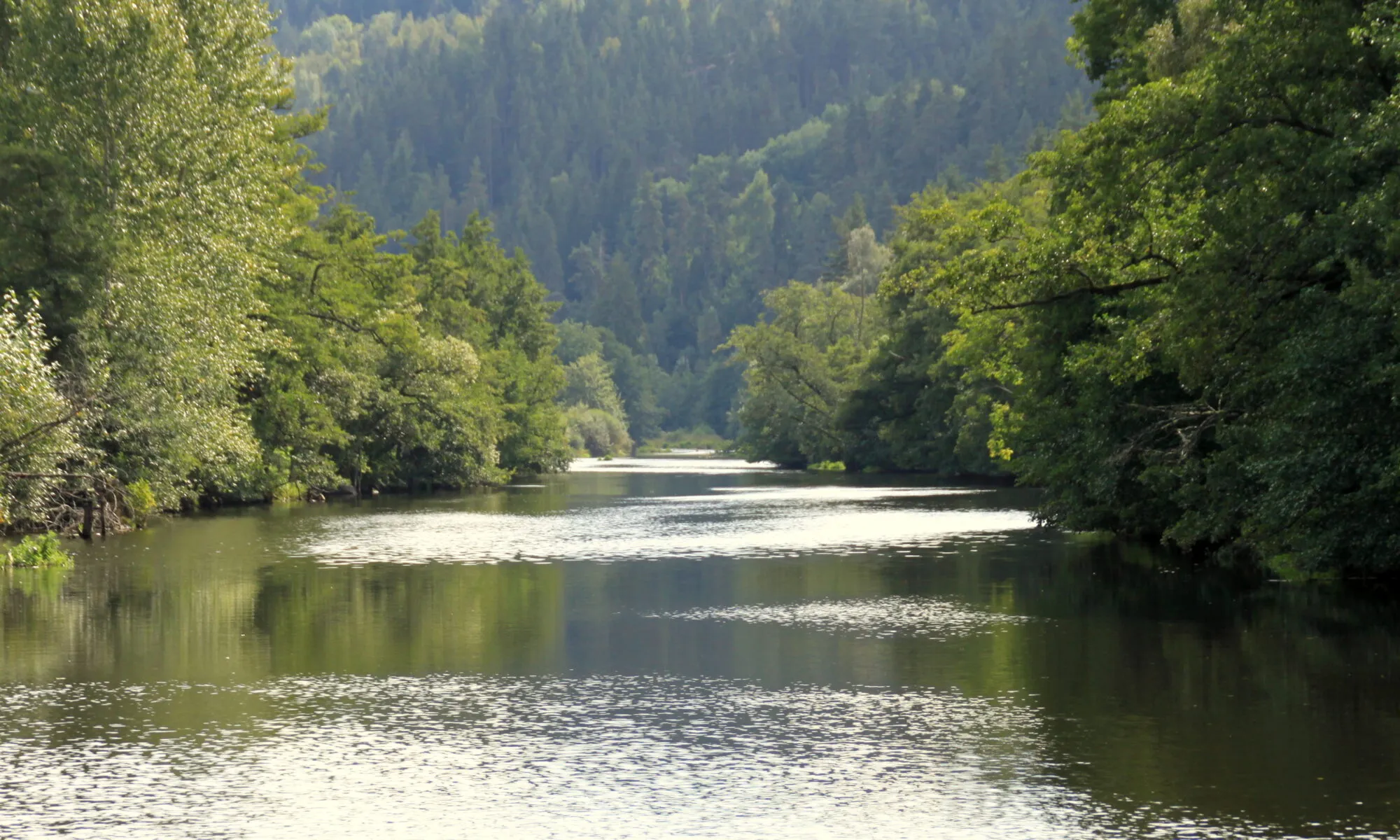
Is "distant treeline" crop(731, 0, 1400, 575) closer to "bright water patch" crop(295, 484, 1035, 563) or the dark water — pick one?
the dark water

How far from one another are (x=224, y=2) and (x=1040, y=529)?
34257 mm

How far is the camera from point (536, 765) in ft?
50.0

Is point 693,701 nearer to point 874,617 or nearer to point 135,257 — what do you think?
point 874,617

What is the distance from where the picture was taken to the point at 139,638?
24.6m

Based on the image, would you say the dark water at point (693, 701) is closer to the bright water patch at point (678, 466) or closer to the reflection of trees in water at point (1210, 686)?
the reflection of trees in water at point (1210, 686)

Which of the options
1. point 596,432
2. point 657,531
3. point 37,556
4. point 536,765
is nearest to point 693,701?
point 536,765

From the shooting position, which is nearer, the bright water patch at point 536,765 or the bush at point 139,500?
the bright water patch at point 536,765

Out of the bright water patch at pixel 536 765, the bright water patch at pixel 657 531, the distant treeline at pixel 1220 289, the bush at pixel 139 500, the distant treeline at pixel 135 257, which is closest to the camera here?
the bright water patch at pixel 536 765

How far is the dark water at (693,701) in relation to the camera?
13383 mm

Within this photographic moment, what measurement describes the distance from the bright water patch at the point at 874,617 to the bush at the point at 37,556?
57.0 ft

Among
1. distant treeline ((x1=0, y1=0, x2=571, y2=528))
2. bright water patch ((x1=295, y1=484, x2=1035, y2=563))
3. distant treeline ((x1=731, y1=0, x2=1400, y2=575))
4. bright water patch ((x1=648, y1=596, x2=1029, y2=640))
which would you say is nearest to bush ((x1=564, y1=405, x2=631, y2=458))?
bright water patch ((x1=295, y1=484, x2=1035, y2=563))

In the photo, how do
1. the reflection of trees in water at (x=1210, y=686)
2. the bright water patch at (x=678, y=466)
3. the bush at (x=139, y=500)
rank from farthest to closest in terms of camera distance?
the bright water patch at (x=678, y=466)
the bush at (x=139, y=500)
the reflection of trees in water at (x=1210, y=686)

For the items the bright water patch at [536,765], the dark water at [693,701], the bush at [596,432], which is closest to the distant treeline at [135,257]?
the dark water at [693,701]

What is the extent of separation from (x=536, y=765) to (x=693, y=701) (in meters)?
3.94
